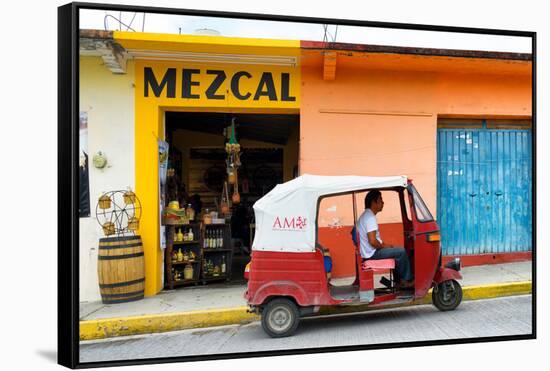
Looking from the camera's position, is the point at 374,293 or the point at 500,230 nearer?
the point at 374,293

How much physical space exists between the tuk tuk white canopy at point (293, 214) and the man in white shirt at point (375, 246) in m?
0.43

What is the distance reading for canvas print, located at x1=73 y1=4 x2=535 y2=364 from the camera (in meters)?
5.23

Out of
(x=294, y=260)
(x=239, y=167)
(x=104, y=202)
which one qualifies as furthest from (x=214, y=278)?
(x=239, y=167)

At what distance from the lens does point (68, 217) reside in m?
4.45

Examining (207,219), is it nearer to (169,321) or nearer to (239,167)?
(169,321)

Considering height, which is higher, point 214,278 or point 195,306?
point 214,278

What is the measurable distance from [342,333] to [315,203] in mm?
1579

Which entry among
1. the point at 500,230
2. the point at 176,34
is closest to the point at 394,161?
the point at 500,230

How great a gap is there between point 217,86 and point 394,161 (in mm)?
2833

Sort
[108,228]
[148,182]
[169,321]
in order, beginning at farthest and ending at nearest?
[148,182], [108,228], [169,321]

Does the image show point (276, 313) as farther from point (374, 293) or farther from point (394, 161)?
point (394, 161)

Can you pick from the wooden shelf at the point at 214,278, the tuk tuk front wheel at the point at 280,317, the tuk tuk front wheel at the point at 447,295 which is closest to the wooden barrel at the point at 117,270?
the wooden shelf at the point at 214,278

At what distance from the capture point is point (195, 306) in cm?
609

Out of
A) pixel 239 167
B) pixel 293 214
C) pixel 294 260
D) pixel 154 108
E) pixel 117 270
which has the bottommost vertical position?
pixel 117 270
